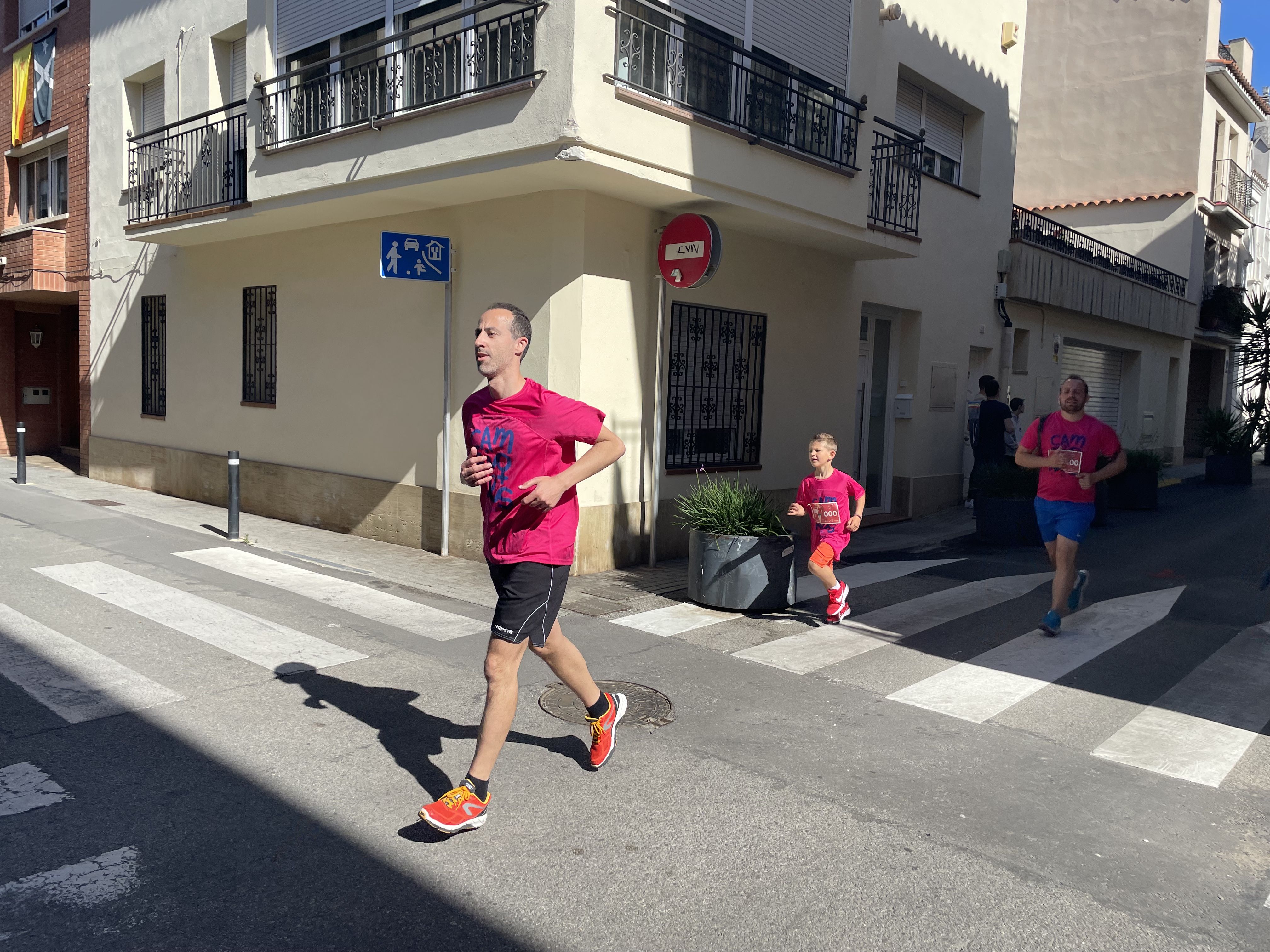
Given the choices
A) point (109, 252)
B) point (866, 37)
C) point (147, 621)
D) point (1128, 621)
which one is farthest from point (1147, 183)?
point (147, 621)

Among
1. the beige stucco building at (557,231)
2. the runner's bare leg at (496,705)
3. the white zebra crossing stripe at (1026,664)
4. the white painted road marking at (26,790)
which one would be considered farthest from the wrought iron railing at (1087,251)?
the white painted road marking at (26,790)

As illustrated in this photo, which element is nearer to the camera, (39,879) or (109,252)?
(39,879)

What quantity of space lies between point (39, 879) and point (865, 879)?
280 centimetres

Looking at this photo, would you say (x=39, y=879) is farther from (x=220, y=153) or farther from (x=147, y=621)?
(x=220, y=153)

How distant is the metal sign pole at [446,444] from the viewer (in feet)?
31.3

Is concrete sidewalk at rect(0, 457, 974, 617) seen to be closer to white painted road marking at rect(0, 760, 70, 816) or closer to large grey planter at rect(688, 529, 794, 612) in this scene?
large grey planter at rect(688, 529, 794, 612)

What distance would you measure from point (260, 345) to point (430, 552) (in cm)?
445

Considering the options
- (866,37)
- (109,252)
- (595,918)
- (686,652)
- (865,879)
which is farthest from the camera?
(109,252)

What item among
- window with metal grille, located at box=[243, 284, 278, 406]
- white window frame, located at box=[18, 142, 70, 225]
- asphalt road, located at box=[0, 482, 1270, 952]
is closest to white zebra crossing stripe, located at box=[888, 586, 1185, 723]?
asphalt road, located at box=[0, 482, 1270, 952]

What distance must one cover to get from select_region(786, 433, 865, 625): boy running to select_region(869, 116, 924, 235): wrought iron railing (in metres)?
4.68

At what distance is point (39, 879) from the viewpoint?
3.25 m

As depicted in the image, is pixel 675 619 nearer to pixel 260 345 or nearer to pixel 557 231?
pixel 557 231

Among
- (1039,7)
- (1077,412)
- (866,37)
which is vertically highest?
(1039,7)

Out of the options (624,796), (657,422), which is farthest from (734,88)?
(624,796)
